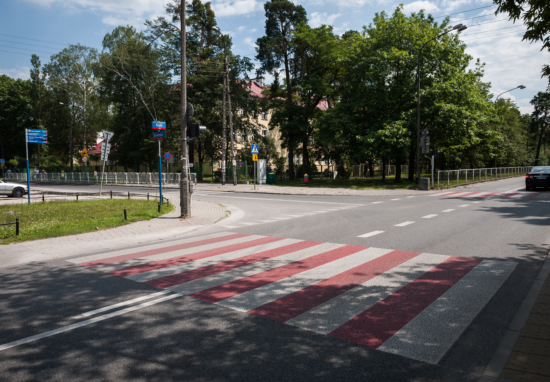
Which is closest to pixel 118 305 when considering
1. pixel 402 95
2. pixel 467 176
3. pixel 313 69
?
pixel 402 95

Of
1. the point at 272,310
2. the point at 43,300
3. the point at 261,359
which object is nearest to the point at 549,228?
the point at 272,310

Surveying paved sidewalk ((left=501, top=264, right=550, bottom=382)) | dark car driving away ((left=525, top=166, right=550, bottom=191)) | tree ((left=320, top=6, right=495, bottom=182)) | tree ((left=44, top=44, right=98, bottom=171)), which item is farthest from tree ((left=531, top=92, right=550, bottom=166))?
paved sidewalk ((left=501, top=264, right=550, bottom=382))

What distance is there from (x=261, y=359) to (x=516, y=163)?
68819mm

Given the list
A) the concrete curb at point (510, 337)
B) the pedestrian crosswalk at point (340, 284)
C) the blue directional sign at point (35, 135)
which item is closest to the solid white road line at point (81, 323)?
the pedestrian crosswalk at point (340, 284)

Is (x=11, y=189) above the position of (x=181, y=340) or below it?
above

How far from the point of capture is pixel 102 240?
361 inches

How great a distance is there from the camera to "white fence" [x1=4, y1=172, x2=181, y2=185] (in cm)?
3886

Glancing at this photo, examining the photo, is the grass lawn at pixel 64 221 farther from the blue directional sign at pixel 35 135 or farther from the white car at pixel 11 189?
the white car at pixel 11 189

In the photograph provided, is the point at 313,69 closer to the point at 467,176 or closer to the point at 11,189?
the point at 467,176

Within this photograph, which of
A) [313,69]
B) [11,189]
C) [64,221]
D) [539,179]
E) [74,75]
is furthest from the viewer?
[74,75]

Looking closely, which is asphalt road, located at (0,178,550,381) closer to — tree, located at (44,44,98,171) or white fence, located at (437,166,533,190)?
white fence, located at (437,166,533,190)

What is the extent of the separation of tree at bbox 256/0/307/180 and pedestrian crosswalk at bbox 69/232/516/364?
3284cm

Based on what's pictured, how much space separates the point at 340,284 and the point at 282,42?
38678 millimetres

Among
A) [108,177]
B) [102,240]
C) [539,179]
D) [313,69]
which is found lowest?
[102,240]
